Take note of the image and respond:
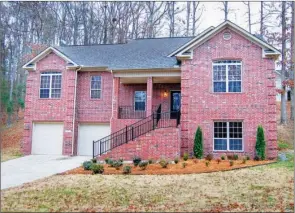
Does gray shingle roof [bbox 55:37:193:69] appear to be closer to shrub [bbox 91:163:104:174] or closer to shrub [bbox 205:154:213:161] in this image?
shrub [bbox 205:154:213:161]

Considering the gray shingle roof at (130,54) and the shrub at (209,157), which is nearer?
the shrub at (209,157)

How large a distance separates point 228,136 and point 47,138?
378 inches

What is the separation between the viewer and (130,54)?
1719 cm

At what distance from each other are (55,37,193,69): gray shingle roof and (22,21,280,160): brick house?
0.19 ft

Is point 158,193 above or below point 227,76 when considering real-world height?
below

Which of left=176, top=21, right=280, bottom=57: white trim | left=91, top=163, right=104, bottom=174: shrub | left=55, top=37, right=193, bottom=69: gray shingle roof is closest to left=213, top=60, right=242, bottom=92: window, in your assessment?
left=176, top=21, right=280, bottom=57: white trim

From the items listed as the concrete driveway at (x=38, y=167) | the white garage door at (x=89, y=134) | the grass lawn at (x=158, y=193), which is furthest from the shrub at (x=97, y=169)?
the white garage door at (x=89, y=134)

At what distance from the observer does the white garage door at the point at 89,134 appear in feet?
52.5

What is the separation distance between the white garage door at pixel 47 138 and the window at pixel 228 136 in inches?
326

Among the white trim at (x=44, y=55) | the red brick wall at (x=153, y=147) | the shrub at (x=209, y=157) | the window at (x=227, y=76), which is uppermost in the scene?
the white trim at (x=44, y=55)

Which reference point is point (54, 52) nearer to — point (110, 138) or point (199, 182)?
point (110, 138)

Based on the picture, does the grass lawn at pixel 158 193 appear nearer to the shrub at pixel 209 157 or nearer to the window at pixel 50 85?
the shrub at pixel 209 157

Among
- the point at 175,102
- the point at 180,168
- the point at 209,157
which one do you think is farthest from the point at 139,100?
the point at 180,168

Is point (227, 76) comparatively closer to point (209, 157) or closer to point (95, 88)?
point (209, 157)
